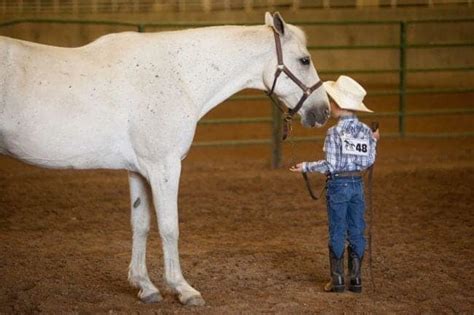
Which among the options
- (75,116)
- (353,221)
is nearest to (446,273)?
(353,221)

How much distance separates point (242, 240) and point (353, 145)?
1.89 metres

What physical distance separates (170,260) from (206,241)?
1617 millimetres

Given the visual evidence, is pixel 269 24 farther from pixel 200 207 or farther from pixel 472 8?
pixel 472 8

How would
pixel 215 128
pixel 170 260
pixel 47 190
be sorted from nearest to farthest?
1. pixel 170 260
2. pixel 47 190
3. pixel 215 128

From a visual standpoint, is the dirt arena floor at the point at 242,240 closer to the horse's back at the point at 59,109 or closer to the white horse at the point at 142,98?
the white horse at the point at 142,98

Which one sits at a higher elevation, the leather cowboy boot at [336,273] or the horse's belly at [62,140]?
the horse's belly at [62,140]

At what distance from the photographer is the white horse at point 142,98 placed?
4.86 metres

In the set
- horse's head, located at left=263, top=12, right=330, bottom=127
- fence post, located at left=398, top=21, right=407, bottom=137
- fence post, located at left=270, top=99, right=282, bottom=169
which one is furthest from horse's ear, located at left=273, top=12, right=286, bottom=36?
fence post, located at left=398, top=21, right=407, bottom=137

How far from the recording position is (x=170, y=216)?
5059 mm

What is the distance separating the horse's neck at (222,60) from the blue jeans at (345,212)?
0.80 meters

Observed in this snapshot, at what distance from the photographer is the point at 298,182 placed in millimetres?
8891

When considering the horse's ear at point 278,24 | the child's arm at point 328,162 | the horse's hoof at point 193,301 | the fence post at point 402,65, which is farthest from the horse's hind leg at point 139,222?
the fence post at point 402,65

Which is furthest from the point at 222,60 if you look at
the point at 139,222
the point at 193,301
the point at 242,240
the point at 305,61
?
the point at 242,240

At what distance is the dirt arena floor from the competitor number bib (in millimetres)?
872
